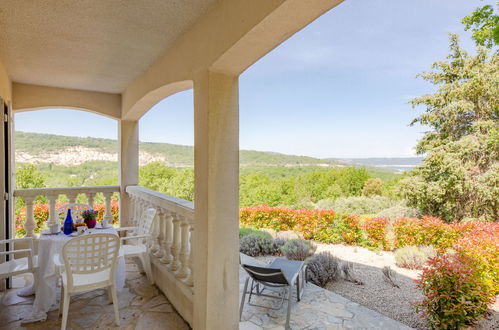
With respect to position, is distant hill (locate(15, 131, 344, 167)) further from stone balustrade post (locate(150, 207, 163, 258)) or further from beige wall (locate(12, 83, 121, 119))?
stone balustrade post (locate(150, 207, 163, 258))

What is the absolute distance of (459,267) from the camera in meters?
2.86

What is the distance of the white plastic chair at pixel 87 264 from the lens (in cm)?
226

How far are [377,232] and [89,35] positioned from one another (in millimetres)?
6833

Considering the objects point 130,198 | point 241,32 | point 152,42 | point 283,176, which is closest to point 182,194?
point 283,176

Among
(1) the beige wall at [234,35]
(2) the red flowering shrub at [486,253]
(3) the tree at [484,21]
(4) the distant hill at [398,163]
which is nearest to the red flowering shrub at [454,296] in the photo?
(2) the red flowering shrub at [486,253]

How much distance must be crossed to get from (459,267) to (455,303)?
0.36m

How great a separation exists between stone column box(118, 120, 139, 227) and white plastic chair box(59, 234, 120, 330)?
2337 mm

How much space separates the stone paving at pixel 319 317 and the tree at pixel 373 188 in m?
10.1

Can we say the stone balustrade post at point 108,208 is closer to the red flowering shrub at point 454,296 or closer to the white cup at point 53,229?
the white cup at point 53,229

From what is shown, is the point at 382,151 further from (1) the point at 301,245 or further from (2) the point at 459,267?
(2) the point at 459,267

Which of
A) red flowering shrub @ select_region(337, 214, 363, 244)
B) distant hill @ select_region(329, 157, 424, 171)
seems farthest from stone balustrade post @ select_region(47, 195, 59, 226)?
distant hill @ select_region(329, 157, 424, 171)

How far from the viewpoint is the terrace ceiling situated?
2053 millimetres

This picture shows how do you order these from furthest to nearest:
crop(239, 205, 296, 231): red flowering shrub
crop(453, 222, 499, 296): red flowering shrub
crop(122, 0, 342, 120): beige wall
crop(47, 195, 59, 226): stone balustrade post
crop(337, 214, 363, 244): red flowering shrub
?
crop(239, 205, 296, 231): red flowering shrub, crop(337, 214, 363, 244): red flowering shrub, crop(47, 195, 59, 226): stone balustrade post, crop(453, 222, 499, 296): red flowering shrub, crop(122, 0, 342, 120): beige wall

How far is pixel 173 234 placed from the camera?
2.96m
